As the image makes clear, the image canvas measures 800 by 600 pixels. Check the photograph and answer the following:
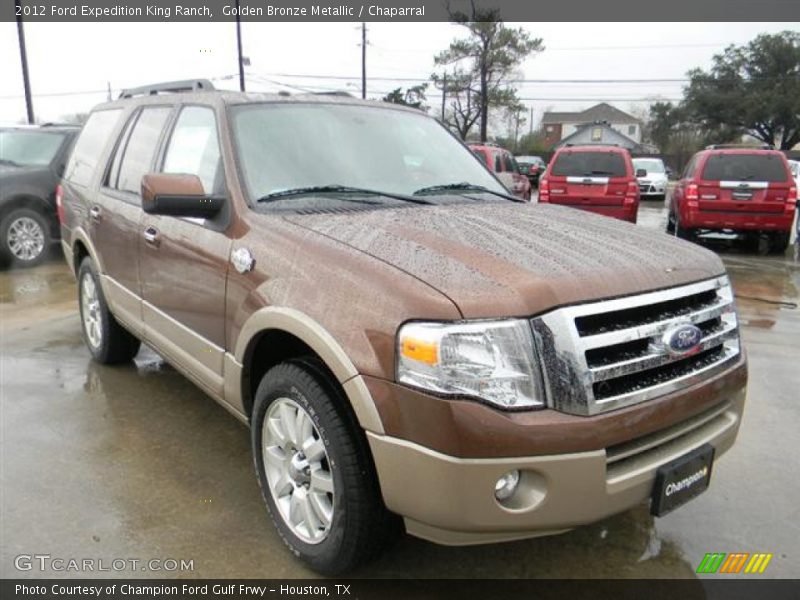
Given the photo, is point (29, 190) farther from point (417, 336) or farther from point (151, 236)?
point (417, 336)

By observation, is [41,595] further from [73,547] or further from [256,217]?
[256,217]

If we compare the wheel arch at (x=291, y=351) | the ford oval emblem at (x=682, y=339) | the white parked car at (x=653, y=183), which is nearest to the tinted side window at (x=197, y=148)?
the wheel arch at (x=291, y=351)

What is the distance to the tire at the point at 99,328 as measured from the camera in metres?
4.59

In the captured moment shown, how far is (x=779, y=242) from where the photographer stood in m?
10.8

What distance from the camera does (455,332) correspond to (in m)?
1.99

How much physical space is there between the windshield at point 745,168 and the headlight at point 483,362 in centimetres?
978

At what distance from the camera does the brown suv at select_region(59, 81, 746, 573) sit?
6.58ft

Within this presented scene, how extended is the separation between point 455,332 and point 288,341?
3.17 ft

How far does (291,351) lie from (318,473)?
572mm

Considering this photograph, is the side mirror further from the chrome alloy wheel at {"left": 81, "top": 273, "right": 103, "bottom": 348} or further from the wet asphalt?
the chrome alloy wheel at {"left": 81, "top": 273, "right": 103, "bottom": 348}

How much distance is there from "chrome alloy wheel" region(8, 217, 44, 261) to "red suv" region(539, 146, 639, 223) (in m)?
8.04

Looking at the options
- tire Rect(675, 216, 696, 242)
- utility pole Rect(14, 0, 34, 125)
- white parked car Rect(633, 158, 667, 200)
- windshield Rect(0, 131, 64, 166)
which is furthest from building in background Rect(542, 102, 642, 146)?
windshield Rect(0, 131, 64, 166)

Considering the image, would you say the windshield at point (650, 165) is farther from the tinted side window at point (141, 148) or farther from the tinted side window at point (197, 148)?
the tinted side window at point (197, 148)
